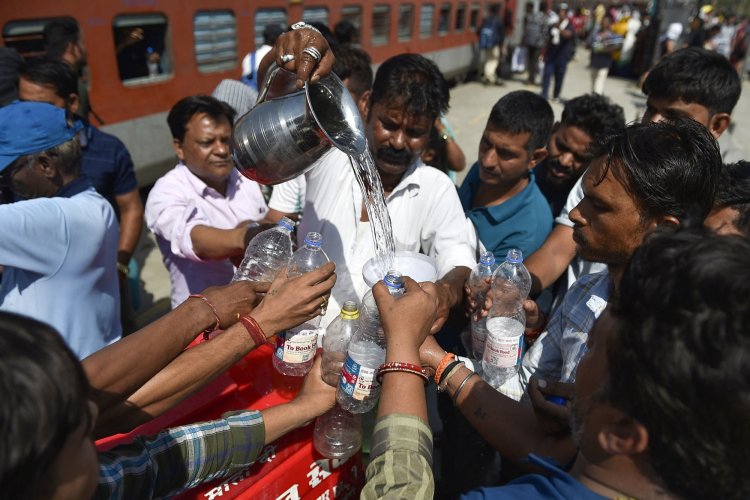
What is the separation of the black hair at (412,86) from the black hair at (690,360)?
1661mm

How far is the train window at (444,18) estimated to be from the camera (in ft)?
44.2

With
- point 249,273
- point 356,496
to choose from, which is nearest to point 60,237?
point 249,273

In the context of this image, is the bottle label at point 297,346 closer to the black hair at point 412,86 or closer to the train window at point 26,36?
the black hair at point 412,86

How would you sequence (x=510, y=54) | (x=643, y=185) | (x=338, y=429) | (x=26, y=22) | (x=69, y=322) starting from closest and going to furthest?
(x=643, y=185), (x=338, y=429), (x=69, y=322), (x=26, y=22), (x=510, y=54)

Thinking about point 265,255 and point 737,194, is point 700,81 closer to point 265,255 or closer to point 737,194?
point 737,194

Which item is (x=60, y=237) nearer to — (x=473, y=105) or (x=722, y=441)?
(x=722, y=441)

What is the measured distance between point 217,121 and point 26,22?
3.03 metres

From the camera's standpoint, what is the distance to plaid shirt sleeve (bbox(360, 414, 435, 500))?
1.25 metres

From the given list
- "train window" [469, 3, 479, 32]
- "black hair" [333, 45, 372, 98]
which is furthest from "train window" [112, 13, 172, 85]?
"train window" [469, 3, 479, 32]

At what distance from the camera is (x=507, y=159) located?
9.54 feet

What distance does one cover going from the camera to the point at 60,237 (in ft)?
6.39

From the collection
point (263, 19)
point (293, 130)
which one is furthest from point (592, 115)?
point (263, 19)

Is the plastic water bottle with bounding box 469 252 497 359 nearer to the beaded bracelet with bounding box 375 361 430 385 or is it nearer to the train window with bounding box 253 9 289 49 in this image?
the beaded bracelet with bounding box 375 361 430 385

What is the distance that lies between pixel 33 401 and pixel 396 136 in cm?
199
